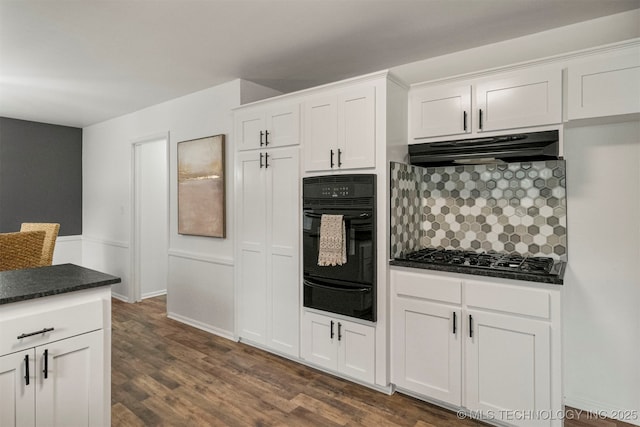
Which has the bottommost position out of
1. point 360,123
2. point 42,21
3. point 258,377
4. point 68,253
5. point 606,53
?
point 258,377

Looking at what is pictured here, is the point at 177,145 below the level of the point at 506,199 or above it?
above

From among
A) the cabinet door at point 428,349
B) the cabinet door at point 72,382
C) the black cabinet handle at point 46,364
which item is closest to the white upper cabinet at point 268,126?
the cabinet door at point 428,349

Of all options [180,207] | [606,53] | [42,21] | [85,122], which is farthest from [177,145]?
[606,53]

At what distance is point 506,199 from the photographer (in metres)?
2.61

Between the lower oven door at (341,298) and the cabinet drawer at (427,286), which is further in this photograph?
the lower oven door at (341,298)

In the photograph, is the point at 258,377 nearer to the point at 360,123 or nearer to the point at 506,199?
the point at 360,123

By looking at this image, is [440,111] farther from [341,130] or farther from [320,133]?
[320,133]

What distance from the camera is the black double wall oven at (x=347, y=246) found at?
2.50 m

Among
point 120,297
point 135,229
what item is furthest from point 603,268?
point 120,297

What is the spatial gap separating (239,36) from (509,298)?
2454mm

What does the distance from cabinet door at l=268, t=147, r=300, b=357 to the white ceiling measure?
2.80 ft

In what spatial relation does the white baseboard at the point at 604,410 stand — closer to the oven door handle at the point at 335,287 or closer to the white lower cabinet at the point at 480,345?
the white lower cabinet at the point at 480,345

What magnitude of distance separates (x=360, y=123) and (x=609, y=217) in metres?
1.67

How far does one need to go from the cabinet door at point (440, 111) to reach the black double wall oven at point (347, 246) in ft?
1.85
